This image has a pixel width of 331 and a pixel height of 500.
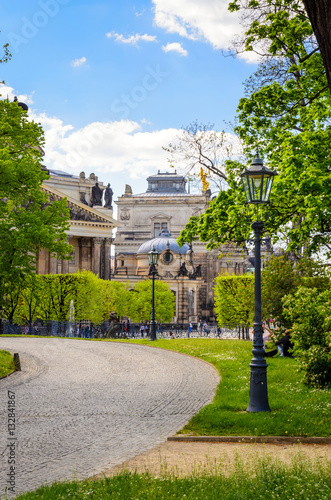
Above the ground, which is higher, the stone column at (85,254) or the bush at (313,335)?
the stone column at (85,254)

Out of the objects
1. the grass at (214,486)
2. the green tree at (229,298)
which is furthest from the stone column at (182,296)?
the grass at (214,486)

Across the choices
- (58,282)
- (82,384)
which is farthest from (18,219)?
(58,282)

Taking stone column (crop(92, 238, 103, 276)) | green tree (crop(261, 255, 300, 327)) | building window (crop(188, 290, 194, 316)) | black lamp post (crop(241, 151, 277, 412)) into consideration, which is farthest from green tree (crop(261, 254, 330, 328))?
stone column (crop(92, 238, 103, 276))

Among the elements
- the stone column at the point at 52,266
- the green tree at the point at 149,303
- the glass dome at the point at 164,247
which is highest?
the glass dome at the point at 164,247

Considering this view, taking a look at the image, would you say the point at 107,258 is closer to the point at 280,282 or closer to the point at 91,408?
the point at 280,282

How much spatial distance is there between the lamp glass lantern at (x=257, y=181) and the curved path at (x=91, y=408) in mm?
4517

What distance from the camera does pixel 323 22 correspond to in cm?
564

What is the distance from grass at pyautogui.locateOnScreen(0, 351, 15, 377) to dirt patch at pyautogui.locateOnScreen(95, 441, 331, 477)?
1001cm

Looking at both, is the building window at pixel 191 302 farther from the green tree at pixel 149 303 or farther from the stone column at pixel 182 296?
the green tree at pixel 149 303

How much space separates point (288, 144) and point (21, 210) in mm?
11684

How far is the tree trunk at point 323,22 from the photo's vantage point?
5.57 metres

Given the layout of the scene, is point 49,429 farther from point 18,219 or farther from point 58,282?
point 58,282

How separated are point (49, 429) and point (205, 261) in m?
91.0

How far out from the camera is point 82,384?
1638cm
